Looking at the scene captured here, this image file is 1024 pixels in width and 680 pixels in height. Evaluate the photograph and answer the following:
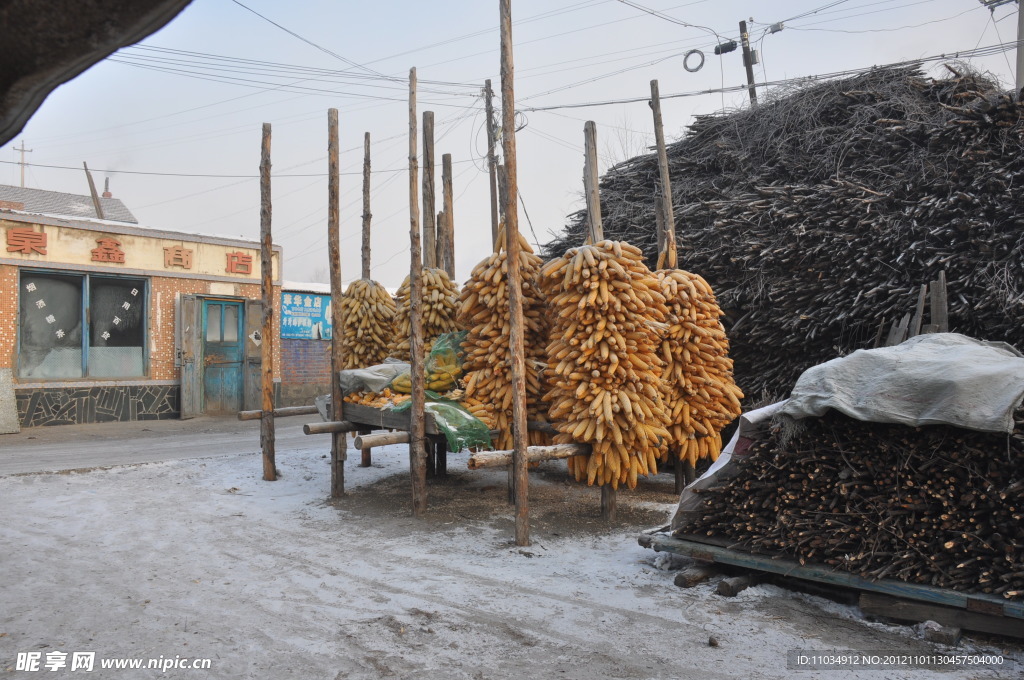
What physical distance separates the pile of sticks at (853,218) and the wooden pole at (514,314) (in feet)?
13.0

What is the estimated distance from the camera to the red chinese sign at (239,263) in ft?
54.7

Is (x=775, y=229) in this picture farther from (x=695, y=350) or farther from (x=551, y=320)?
(x=551, y=320)

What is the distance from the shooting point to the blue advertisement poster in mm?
18328

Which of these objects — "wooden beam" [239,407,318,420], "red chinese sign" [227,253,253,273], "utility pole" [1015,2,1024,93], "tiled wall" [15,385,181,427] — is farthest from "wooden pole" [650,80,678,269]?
"tiled wall" [15,385,181,427]

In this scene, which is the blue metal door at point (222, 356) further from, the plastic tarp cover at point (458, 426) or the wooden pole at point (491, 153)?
the plastic tarp cover at point (458, 426)

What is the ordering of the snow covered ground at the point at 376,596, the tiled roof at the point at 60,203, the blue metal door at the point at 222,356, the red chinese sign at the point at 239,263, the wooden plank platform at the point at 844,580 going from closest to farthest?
1. the snow covered ground at the point at 376,596
2. the wooden plank platform at the point at 844,580
3. the blue metal door at the point at 222,356
4. the red chinese sign at the point at 239,263
5. the tiled roof at the point at 60,203

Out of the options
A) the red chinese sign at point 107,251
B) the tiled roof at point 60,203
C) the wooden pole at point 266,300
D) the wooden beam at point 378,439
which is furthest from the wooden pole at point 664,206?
the tiled roof at point 60,203

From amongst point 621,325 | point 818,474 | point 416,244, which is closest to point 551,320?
point 621,325

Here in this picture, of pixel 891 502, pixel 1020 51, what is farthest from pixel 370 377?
pixel 1020 51

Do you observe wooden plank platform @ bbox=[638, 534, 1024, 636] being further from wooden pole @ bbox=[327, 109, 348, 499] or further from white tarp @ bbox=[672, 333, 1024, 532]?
wooden pole @ bbox=[327, 109, 348, 499]

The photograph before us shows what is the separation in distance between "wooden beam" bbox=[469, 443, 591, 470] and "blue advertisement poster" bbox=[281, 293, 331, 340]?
13.1 m

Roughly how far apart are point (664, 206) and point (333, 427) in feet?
16.2

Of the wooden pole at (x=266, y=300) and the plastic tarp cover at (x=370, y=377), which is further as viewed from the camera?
the wooden pole at (x=266, y=300)

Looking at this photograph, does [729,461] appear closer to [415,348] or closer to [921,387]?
[921,387]
